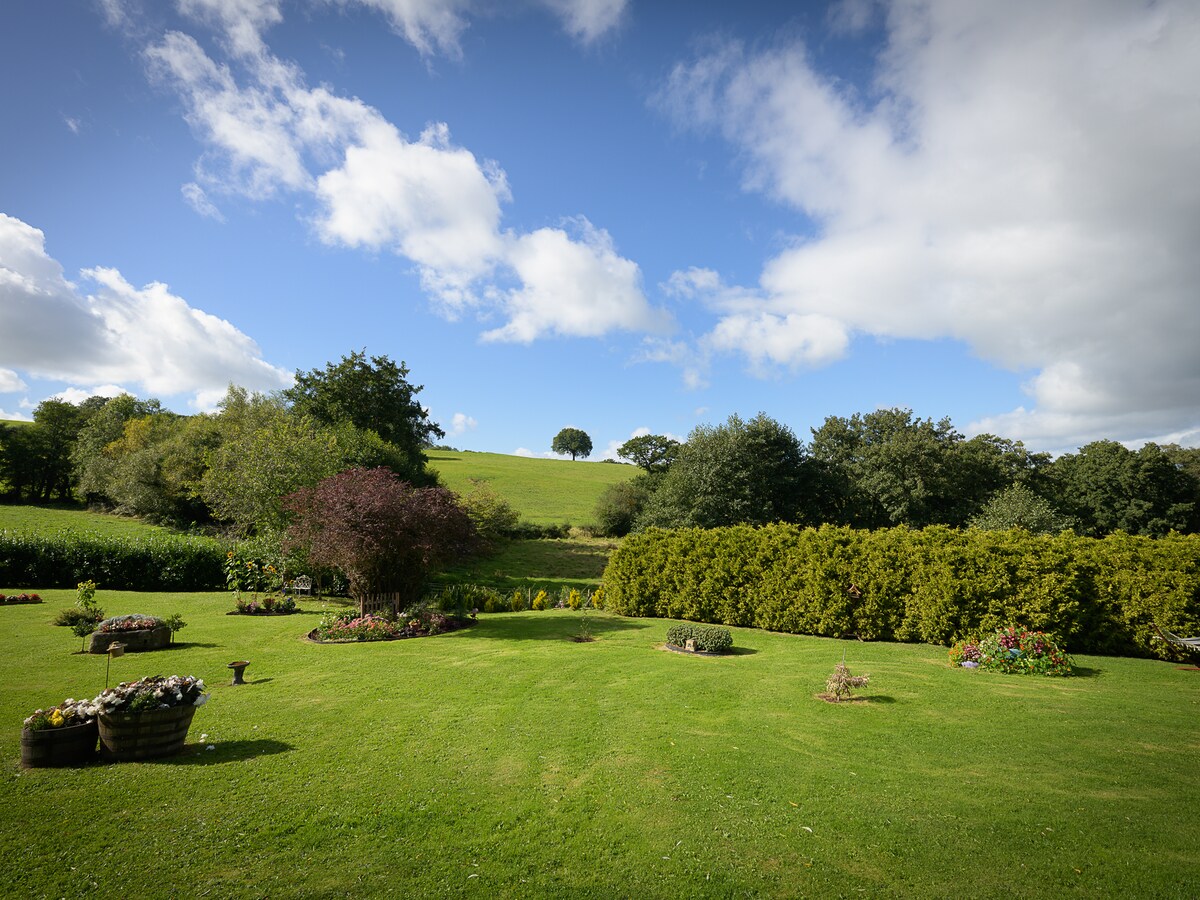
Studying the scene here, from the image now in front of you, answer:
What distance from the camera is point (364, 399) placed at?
41.6m

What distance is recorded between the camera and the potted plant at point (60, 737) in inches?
273

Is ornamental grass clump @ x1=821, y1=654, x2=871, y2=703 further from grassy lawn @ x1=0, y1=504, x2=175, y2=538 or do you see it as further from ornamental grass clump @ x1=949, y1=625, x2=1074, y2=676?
grassy lawn @ x1=0, y1=504, x2=175, y2=538

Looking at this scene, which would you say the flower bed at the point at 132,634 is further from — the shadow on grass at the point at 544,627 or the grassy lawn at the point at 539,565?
the grassy lawn at the point at 539,565

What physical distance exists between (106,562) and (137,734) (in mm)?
24075

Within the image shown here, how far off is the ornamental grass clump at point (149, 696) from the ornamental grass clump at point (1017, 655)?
48.6 feet

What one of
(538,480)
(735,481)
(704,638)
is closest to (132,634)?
(704,638)

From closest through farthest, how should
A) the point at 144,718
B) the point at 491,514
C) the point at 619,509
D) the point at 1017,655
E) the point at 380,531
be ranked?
the point at 144,718 < the point at 1017,655 < the point at 380,531 < the point at 491,514 < the point at 619,509

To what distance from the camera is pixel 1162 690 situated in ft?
35.7

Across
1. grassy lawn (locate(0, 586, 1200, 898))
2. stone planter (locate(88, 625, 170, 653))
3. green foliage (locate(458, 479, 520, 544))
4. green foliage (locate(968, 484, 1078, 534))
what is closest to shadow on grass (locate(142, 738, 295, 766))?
grassy lawn (locate(0, 586, 1200, 898))

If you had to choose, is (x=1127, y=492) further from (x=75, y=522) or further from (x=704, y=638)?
(x=75, y=522)

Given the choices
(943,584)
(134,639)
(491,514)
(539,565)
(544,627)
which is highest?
(491,514)

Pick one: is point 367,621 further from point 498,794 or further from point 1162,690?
point 1162,690

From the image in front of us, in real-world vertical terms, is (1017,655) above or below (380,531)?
below

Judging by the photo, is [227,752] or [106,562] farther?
[106,562]
